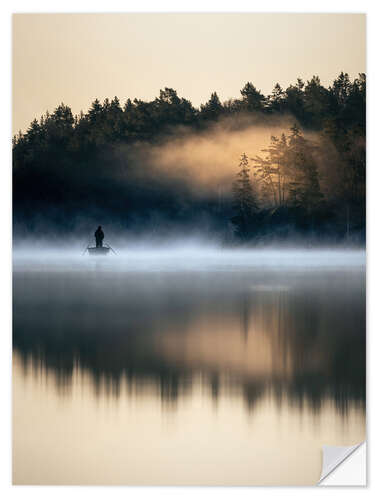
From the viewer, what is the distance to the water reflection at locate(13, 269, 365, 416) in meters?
5.73

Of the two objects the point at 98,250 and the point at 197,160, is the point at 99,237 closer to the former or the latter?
the point at 98,250

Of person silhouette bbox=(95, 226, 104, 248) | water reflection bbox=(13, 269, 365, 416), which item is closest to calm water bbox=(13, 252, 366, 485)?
water reflection bbox=(13, 269, 365, 416)

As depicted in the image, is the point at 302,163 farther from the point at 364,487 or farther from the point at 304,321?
the point at 364,487

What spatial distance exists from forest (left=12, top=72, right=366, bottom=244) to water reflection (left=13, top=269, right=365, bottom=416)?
15.3 inches

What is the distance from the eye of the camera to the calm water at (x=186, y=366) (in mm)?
5594

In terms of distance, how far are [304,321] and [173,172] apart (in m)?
1.56

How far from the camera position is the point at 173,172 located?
612 cm

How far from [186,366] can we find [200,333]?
289 millimetres

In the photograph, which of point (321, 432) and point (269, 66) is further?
point (269, 66)

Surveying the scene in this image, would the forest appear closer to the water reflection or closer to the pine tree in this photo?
the pine tree

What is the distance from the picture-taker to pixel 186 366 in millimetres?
5762

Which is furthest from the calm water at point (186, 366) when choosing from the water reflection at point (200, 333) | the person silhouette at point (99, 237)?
the person silhouette at point (99, 237)
